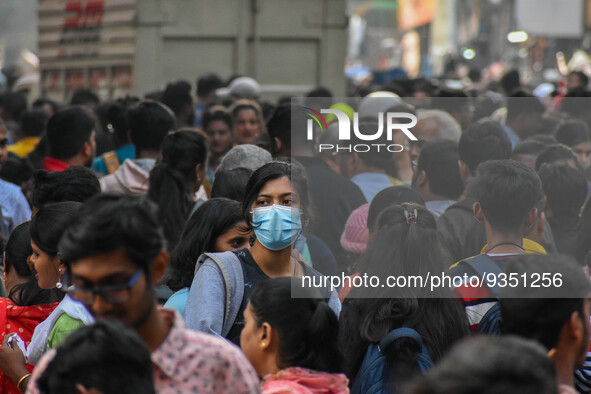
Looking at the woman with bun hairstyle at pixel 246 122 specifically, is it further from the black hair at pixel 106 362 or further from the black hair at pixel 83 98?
the black hair at pixel 106 362

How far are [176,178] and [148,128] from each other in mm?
1482

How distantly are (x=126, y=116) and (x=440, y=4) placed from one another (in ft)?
223

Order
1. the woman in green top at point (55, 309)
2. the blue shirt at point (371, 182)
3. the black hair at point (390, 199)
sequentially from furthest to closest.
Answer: the blue shirt at point (371, 182), the black hair at point (390, 199), the woman in green top at point (55, 309)

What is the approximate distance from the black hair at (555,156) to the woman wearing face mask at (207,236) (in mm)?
2241

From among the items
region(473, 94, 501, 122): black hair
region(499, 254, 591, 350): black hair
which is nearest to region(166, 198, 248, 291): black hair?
region(499, 254, 591, 350): black hair

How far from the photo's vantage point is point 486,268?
3889mm

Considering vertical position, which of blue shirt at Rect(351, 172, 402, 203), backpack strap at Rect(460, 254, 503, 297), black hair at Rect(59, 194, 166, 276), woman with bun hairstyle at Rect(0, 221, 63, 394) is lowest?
woman with bun hairstyle at Rect(0, 221, 63, 394)

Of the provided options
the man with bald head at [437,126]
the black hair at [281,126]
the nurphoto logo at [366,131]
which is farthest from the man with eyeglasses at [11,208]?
the man with bald head at [437,126]

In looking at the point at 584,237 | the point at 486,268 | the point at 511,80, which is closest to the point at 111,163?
the point at 584,237

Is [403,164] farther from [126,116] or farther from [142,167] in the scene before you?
[126,116]

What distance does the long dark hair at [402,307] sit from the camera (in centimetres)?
361

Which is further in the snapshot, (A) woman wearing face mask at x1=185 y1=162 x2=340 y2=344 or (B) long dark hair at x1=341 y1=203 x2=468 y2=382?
(A) woman wearing face mask at x1=185 y1=162 x2=340 y2=344

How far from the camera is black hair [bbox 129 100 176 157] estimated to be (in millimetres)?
7004

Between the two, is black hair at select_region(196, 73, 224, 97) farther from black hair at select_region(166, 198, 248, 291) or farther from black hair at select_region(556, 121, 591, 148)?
black hair at select_region(166, 198, 248, 291)
